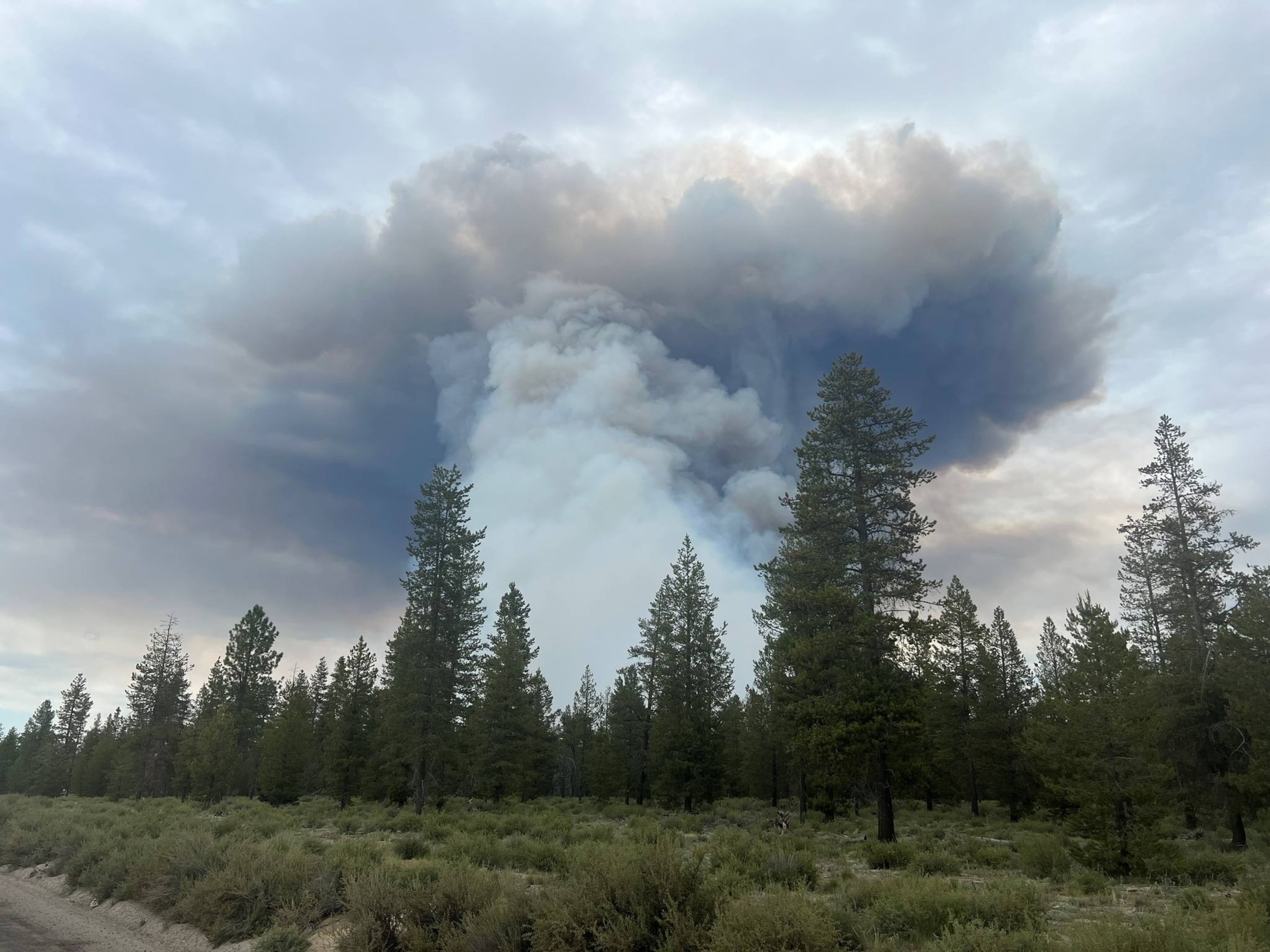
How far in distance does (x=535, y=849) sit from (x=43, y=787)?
9912 cm

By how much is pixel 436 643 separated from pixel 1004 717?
109ft

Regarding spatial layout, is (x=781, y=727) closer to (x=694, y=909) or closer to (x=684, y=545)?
(x=684, y=545)

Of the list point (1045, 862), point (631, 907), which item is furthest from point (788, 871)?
point (1045, 862)

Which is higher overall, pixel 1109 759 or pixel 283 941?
pixel 1109 759

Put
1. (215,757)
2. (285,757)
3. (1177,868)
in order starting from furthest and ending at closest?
1. (285,757)
2. (215,757)
3. (1177,868)

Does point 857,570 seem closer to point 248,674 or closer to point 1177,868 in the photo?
point 1177,868

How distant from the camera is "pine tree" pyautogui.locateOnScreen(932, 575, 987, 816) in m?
41.1

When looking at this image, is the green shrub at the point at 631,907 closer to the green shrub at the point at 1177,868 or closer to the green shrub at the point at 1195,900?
the green shrub at the point at 1195,900

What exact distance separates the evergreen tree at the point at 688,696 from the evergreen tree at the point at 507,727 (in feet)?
28.9

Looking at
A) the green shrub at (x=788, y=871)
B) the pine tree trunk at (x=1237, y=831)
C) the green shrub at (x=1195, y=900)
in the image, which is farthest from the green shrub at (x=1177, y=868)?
the pine tree trunk at (x=1237, y=831)

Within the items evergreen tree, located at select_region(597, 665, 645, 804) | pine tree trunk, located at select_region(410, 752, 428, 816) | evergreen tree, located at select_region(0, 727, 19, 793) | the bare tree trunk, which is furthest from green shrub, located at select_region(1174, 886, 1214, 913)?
evergreen tree, located at select_region(0, 727, 19, 793)

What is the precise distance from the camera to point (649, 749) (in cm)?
4516

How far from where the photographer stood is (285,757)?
51.4 meters

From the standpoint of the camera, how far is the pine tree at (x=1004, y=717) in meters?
39.2
